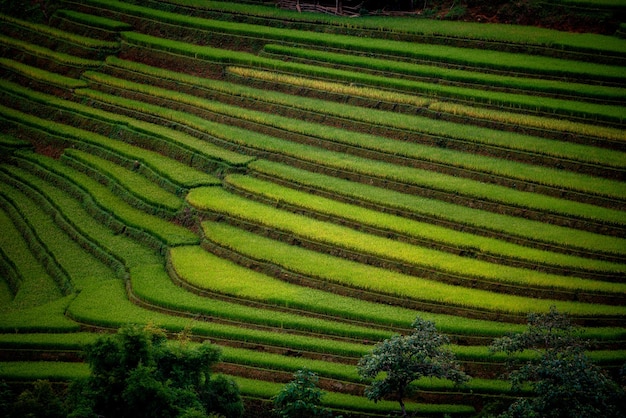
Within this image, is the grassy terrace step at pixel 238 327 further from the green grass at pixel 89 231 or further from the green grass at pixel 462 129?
the green grass at pixel 462 129

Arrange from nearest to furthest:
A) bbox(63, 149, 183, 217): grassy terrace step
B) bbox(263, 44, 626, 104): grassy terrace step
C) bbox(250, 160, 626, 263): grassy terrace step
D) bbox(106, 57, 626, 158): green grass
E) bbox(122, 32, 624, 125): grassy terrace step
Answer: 1. bbox(250, 160, 626, 263): grassy terrace step
2. bbox(106, 57, 626, 158): green grass
3. bbox(63, 149, 183, 217): grassy terrace step
4. bbox(122, 32, 624, 125): grassy terrace step
5. bbox(263, 44, 626, 104): grassy terrace step

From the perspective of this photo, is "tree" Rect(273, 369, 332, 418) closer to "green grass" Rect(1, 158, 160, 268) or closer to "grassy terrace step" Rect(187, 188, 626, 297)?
"grassy terrace step" Rect(187, 188, 626, 297)

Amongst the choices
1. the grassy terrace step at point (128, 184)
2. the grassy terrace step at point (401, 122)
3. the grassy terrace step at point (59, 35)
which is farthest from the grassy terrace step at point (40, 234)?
the grassy terrace step at point (59, 35)

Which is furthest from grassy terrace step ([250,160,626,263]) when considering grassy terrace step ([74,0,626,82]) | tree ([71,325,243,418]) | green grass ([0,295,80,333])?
tree ([71,325,243,418])

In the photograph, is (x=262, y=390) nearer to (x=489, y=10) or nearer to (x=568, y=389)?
(x=568, y=389)

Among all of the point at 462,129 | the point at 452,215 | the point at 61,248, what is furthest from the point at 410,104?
the point at 61,248

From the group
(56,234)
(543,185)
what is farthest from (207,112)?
(543,185)
